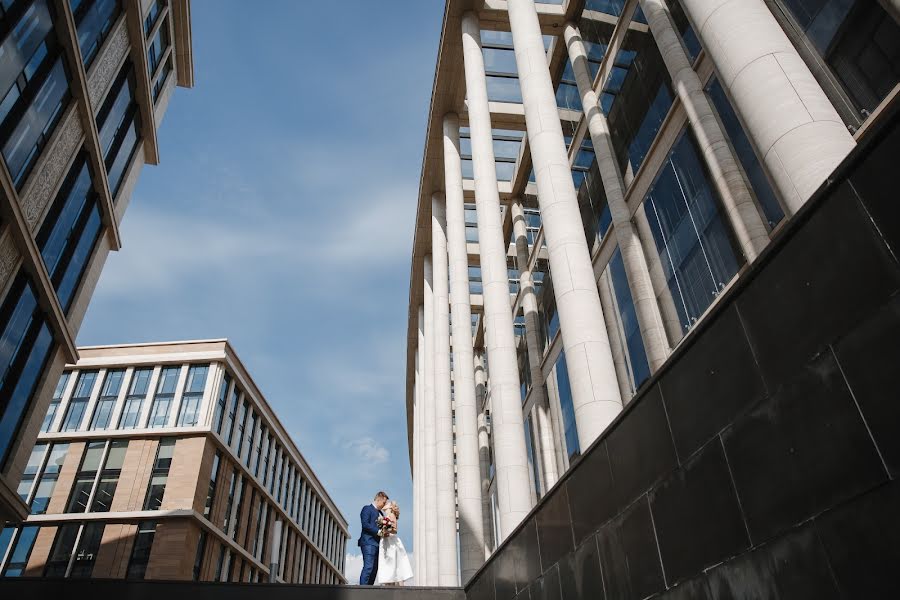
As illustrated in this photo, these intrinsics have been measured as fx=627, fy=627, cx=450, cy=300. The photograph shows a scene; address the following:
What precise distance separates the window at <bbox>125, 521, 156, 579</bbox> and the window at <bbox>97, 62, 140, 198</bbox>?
25061 mm

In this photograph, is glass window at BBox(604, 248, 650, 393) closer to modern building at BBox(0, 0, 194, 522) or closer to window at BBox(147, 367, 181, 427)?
modern building at BBox(0, 0, 194, 522)

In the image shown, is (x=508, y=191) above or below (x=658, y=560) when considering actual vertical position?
above

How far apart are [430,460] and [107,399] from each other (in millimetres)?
29272

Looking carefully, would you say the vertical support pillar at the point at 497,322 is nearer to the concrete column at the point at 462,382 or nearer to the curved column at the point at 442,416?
the concrete column at the point at 462,382

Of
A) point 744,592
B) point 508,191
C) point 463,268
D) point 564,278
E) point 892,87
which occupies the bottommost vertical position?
point 744,592

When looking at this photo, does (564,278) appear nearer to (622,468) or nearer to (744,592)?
(622,468)

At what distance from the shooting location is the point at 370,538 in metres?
12.2

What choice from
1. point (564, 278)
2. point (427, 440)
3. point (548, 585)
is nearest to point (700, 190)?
point (564, 278)

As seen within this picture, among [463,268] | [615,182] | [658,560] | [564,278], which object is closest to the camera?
[658,560]

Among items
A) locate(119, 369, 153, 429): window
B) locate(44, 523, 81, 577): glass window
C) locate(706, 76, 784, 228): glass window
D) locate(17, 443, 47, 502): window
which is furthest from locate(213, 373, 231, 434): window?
locate(706, 76, 784, 228): glass window

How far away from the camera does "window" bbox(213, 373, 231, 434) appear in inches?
1718

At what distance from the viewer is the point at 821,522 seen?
379 cm

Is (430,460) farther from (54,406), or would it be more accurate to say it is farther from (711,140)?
(54,406)

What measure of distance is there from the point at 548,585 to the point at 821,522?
5.19 meters
